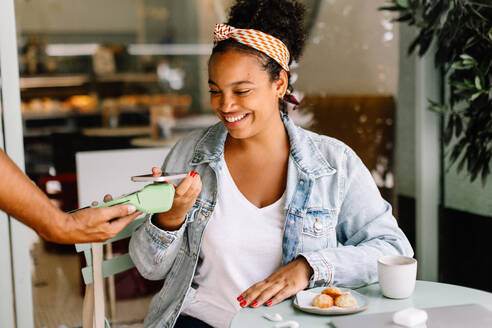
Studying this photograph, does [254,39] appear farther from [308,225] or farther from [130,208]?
[130,208]

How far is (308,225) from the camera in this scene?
1.53m

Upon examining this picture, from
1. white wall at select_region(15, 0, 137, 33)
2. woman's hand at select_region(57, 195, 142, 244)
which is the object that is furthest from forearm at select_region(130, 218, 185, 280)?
white wall at select_region(15, 0, 137, 33)

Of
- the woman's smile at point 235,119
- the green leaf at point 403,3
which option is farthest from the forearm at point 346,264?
the green leaf at point 403,3

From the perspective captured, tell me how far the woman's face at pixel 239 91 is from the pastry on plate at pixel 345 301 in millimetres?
571

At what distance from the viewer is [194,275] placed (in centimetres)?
160

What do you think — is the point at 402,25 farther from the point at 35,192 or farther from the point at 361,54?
the point at 35,192

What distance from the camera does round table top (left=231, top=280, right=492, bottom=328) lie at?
3.82 ft

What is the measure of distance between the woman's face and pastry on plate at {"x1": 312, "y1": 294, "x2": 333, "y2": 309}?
1.81 feet

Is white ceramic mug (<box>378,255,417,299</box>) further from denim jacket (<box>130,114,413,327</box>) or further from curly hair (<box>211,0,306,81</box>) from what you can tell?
curly hair (<box>211,0,306,81</box>)

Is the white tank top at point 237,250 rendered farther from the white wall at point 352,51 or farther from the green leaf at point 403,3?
the white wall at point 352,51

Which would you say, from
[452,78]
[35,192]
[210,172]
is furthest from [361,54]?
[35,192]

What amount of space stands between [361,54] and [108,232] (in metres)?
2.15

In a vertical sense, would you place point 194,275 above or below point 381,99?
below

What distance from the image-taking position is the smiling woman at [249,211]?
152 centimetres
